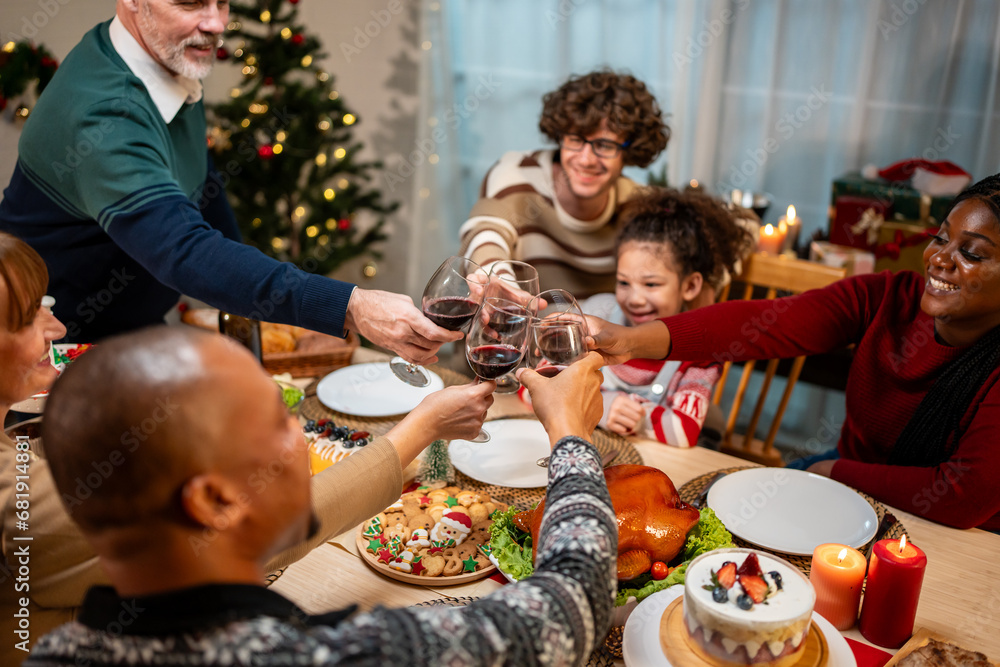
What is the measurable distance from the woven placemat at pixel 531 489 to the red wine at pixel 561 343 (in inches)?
7.3

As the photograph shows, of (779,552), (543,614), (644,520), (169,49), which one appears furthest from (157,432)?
(169,49)

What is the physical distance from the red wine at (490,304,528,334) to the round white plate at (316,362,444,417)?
569 millimetres

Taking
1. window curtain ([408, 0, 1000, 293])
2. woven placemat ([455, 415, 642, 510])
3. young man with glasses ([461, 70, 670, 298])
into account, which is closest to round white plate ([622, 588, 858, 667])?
woven placemat ([455, 415, 642, 510])

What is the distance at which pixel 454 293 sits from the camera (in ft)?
4.23

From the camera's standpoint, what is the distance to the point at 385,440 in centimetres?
125

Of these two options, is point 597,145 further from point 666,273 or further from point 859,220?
point 859,220

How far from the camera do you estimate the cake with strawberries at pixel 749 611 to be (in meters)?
0.93

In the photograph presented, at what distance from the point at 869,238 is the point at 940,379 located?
1307 mm

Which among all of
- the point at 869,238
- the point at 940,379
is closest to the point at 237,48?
the point at 869,238

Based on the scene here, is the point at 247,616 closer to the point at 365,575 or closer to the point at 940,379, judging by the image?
the point at 365,575

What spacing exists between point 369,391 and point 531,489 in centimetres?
54

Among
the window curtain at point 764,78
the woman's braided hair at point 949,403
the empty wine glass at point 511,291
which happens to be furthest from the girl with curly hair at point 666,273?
the window curtain at point 764,78

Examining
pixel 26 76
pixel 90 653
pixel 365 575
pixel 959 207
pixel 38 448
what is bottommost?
pixel 365 575

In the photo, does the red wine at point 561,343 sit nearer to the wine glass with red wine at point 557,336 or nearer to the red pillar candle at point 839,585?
the wine glass with red wine at point 557,336
